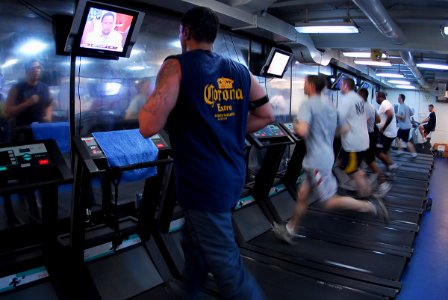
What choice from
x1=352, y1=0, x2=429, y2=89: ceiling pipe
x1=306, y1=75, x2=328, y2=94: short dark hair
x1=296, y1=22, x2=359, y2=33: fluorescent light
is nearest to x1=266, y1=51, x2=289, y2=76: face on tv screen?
x1=296, y1=22, x2=359, y2=33: fluorescent light

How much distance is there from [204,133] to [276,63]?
4.68 metres

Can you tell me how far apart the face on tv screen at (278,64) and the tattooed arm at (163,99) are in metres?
4.49

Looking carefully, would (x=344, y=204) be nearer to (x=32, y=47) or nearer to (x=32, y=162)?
(x=32, y=162)

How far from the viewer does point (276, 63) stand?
6.03 meters

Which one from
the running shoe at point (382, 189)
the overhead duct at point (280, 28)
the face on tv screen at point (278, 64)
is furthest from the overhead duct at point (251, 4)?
the running shoe at point (382, 189)

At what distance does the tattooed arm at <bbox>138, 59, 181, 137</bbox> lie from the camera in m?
1.57

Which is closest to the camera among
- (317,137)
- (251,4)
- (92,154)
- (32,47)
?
(92,154)

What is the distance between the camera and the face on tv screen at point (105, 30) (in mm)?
3113

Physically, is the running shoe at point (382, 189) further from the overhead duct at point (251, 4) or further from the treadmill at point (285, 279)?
the overhead duct at point (251, 4)

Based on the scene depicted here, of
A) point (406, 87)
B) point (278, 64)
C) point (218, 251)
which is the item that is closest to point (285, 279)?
point (218, 251)

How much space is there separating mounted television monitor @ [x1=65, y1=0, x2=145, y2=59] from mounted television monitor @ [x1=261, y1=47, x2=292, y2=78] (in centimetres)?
275

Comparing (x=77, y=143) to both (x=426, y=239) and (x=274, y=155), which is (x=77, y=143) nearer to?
(x=274, y=155)

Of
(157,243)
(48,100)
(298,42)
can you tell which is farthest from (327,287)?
(298,42)

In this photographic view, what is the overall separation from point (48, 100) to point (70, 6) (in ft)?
2.76
